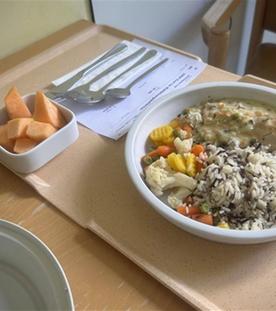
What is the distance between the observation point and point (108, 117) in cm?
78

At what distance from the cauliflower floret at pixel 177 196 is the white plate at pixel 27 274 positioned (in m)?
0.19

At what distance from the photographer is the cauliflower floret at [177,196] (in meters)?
0.57

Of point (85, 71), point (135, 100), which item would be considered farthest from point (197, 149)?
point (85, 71)

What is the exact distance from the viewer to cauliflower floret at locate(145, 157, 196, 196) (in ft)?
1.90

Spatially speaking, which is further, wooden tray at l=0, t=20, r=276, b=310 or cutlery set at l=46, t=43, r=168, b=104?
cutlery set at l=46, t=43, r=168, b=104

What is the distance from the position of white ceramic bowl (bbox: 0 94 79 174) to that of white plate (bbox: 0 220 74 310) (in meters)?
0.14

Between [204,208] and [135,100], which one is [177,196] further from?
[135,100]

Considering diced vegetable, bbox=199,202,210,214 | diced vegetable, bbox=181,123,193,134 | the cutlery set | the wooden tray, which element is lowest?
the wooden tray

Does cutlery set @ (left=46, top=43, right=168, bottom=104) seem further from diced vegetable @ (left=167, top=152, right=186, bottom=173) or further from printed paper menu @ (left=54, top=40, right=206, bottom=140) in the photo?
diced vegetable @ (left=167, top=152, right=186, bottom=173)

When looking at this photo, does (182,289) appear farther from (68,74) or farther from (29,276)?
(68,74)

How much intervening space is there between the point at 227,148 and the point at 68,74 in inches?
16.9

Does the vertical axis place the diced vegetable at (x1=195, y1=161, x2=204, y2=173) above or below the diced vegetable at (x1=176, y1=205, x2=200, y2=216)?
above

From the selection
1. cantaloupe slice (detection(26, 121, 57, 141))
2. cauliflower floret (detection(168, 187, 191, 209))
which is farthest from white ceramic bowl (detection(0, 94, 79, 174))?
cauliflower floret (detection(168, 187, 191, 209))

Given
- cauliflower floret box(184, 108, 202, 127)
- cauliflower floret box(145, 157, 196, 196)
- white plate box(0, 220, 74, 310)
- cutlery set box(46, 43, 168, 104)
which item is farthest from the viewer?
cutlery set box(46, 43, 168, 104)
